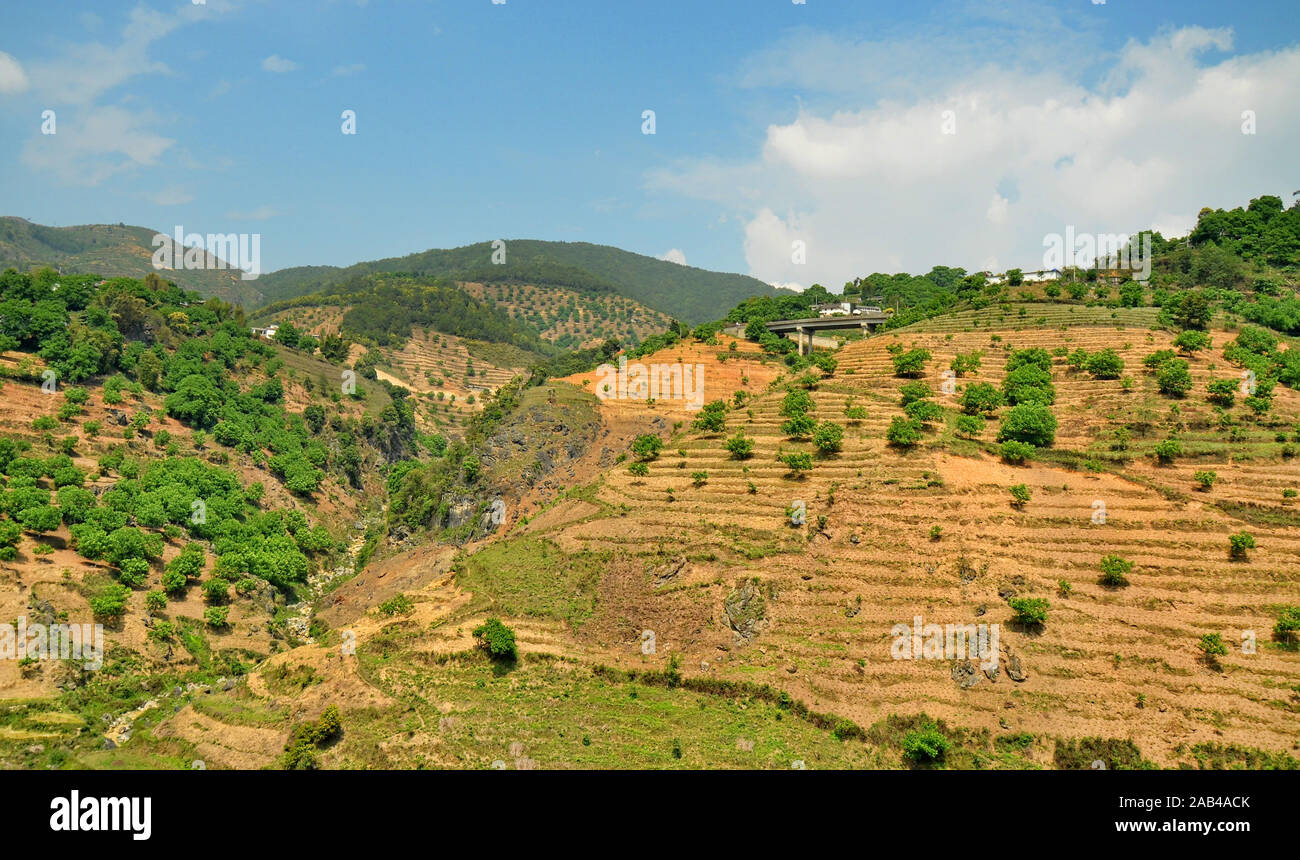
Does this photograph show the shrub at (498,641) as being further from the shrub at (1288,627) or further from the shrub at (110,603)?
the shrub at (1288,627)

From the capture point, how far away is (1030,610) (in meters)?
33.0

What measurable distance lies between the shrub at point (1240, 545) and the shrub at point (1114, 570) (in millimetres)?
4852

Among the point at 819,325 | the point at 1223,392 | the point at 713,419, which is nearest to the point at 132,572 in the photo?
the point at 713,419

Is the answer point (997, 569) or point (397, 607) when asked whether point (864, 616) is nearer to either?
point (997, 569)

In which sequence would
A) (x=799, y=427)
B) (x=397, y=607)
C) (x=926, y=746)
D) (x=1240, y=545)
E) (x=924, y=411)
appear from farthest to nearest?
(x=799, y=427)
(x=924, y=411)
(x=397, y=607)
(x=1240, y=545)
(x=926, y=746)

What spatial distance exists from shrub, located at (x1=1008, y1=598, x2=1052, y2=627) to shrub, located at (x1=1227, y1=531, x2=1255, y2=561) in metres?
9.83

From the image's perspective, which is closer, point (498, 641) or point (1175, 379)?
point (498, 641)

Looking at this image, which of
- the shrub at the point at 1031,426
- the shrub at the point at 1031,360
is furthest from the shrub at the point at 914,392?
the shrub at the point at 1031,360

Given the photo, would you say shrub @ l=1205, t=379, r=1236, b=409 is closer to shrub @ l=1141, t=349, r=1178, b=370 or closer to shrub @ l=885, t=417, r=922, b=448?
shrub @ l=1141, t=349, r=1178, b=370

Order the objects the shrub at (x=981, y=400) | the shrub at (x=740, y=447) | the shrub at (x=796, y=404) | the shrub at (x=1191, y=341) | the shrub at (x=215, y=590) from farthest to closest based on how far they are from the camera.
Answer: the shrub at (x=796, y=404), the shrub at (x=1191, y=341), the shrub at (x=981, y=400), the shrub at (x=740, y=447), the shrub at (x=215, y=590)

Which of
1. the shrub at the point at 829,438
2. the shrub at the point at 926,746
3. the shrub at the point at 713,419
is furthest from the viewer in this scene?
the shrub at the point at 713,419

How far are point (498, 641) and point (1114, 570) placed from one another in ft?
101

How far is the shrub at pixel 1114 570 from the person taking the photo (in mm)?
34281

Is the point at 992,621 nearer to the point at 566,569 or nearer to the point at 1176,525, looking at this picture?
the point at 1176,525
